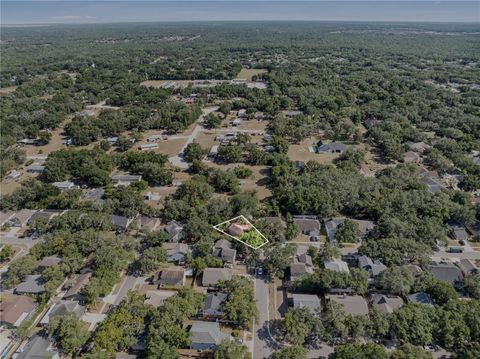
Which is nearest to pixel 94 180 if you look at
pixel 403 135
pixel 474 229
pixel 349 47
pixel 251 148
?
pixel 251 148

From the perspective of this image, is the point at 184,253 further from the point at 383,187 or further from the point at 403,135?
the point at 403,135

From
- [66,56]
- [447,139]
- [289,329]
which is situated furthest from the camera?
[66,56]

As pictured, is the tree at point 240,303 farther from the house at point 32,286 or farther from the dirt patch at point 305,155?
the dirt patch at point 305,155

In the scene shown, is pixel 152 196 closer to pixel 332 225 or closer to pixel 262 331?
pixel 332 225

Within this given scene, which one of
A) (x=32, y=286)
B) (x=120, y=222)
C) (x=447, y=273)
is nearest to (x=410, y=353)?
(x=447, y=273)

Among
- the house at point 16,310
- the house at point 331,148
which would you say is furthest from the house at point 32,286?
the house at point 331,148
